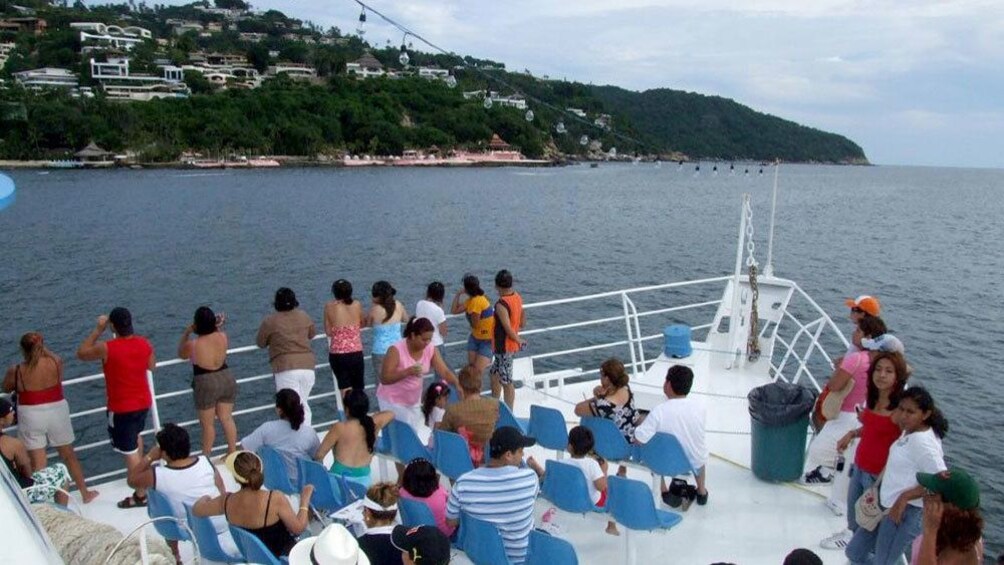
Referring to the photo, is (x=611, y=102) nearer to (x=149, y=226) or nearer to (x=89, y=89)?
(x=89, y=89)

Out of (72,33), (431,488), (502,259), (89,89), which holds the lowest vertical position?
(502,259)

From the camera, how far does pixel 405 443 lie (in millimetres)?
4992

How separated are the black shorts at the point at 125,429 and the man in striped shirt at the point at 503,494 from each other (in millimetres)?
2716

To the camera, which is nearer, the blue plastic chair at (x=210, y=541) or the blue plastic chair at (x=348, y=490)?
the blue plastic chair at (x=210, y=541)

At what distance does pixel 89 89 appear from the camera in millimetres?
115250

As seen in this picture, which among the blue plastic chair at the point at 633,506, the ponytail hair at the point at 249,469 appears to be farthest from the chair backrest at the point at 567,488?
the ponytail hair at the point at 249,469

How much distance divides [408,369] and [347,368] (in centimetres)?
106

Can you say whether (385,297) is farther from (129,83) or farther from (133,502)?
(129,83)

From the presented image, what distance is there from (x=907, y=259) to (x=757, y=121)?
5671 inches

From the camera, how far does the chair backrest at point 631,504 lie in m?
3.98

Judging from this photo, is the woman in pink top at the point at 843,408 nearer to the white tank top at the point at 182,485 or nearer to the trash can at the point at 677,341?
the trash can at the point at 677,341

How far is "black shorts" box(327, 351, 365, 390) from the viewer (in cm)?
617

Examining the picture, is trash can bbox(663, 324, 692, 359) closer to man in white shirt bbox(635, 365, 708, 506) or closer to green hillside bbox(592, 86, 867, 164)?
man in white shirt bbox(635, 365, 708, 506)

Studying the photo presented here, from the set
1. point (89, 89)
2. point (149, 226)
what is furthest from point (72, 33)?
point (149, 226)
